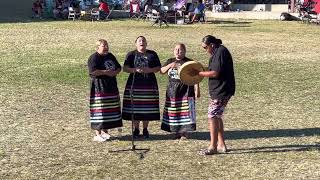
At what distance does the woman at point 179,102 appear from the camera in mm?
8406

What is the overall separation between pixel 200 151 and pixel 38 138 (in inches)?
91.1

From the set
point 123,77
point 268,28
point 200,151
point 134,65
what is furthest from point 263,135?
point 268,28

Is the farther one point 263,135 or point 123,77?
point 123,77

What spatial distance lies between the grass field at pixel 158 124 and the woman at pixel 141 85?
1.24 feet

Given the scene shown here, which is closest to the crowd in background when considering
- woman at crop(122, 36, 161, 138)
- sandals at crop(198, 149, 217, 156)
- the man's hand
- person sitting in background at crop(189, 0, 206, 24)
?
person sitting in background at crop(189, 0, 206, 24)

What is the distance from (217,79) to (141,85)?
4.39 ft

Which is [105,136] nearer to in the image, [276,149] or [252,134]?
[252,134]

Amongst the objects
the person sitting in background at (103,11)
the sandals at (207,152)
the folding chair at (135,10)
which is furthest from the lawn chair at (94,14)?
the sandals at (207,152)

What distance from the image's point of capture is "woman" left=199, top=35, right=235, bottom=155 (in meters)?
7.52

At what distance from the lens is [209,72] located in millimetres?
7551

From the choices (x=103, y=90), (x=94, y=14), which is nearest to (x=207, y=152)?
(x=103, y=90)

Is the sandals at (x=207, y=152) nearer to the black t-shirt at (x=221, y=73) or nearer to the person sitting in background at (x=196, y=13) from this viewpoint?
the black t-shirt at (x=221, y=73)

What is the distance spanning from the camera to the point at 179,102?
27.8ft

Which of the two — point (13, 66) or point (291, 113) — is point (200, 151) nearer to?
point (291, 113)
